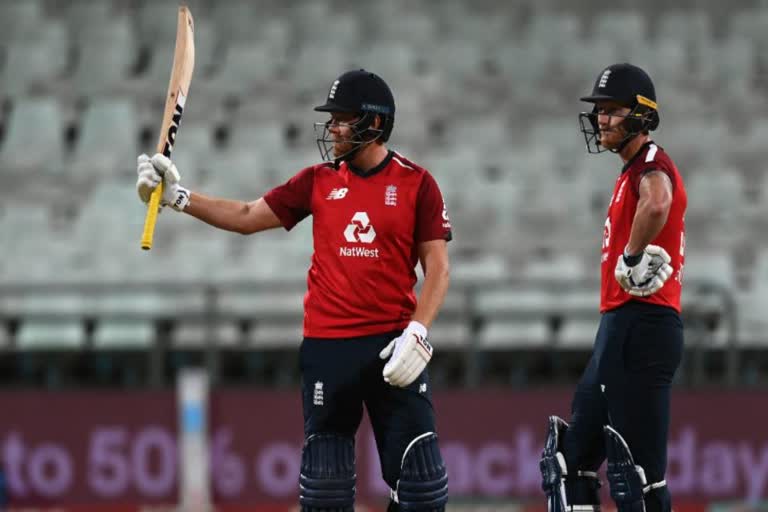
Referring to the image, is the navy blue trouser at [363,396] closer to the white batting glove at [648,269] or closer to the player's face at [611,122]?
the white batting glove at [648,269]

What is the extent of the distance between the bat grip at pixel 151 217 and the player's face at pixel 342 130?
758 millimetres

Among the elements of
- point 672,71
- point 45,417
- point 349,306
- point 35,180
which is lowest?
point 45,417

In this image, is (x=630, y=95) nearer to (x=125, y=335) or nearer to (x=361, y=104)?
(x=361, y=104)

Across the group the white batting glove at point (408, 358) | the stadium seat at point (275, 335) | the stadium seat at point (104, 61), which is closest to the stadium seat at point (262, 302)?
the stadium seat at point (275, 335)

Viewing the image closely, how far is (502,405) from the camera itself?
36.0ft

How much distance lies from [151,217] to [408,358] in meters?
1.20

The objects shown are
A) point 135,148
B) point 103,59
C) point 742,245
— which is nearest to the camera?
point 742,245

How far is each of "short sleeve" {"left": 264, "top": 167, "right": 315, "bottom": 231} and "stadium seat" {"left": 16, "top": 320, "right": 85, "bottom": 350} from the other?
5312 mm

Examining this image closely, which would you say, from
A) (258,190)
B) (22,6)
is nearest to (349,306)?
(258,190)

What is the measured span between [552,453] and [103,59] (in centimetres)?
942

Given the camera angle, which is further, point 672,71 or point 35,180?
→ point 672,71

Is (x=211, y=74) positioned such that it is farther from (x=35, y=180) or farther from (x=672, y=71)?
(x=672, y=71)

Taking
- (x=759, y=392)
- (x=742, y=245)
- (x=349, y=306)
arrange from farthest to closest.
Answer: (x=742, y=245)
(x=759, y=392)
(x=349, y=306)

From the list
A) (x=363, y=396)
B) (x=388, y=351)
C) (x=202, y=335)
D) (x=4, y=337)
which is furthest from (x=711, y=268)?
(x=388, y=351)
